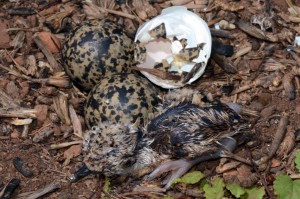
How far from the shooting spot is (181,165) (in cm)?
478

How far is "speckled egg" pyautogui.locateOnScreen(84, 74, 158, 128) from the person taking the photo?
473 cm

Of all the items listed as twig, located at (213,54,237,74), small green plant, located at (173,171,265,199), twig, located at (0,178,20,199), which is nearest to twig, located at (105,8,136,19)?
twig, located at (213,54,237,74)

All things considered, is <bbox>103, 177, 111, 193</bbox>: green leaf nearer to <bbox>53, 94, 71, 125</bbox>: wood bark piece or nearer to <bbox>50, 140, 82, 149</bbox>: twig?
<bbox>50, 140, 82, 149</bbox>: twig

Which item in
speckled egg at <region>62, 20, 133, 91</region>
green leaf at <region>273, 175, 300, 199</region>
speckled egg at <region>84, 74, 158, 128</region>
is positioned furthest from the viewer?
speckled egg at <region>62, 20, 133, 91</region>

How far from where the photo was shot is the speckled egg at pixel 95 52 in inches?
196

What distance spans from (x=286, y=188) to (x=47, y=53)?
6.97 feet

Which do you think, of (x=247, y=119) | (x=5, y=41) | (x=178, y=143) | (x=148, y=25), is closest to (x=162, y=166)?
(x=178, y=143)

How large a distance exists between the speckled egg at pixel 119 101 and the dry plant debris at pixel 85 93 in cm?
35

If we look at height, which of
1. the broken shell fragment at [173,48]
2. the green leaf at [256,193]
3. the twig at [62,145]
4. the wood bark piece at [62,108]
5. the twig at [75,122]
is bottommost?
→ the green leaf at [256,193]

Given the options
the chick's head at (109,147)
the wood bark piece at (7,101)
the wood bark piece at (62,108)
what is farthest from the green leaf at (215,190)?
the wood bark piece at (7,101)

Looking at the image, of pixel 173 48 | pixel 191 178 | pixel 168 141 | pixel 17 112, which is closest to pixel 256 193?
pixel 191 178

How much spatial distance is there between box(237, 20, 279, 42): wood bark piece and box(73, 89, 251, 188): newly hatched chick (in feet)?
2.94

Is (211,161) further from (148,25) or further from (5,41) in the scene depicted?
(5,41)

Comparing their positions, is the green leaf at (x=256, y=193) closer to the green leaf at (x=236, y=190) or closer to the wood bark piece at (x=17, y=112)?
the green leaf at (x=236, y=190)
